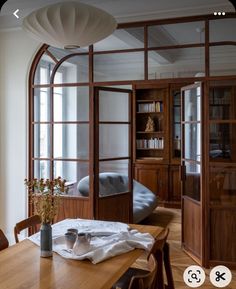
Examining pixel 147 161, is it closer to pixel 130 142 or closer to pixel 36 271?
pixel 130 142

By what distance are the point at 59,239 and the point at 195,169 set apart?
7.30ft

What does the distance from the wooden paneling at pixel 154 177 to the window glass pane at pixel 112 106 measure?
2936 mm

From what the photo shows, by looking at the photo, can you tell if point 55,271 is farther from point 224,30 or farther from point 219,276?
point 224,30

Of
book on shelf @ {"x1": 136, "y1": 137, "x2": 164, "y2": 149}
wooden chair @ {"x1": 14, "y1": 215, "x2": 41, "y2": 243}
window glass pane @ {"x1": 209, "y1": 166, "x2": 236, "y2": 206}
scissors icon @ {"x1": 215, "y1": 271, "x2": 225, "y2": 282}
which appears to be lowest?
scissors icon @ {"x1": 215, "y1": 271, "x2": 225, "y2": 282}

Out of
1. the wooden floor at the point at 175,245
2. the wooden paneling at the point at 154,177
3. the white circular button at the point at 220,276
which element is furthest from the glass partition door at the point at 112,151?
the wooden paneling at the point at 154,177

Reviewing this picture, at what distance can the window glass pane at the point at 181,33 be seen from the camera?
4219 millimetres

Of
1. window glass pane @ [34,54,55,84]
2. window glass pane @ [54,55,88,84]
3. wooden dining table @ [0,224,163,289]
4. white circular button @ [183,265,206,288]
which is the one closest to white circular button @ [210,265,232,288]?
white circular button @ [183,265,206,288]

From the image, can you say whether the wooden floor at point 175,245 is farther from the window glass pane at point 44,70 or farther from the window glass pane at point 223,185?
the window glass pane at point 44,70

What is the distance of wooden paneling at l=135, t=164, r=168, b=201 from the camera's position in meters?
7.38

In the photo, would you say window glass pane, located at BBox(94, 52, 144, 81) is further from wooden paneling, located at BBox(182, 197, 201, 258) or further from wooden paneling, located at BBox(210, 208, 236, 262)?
wooden paneling, located at BBox(210, 208, 236, 262)

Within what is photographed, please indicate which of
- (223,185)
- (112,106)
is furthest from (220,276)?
(112,106)

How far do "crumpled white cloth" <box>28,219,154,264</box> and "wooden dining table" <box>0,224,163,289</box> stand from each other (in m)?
0.04

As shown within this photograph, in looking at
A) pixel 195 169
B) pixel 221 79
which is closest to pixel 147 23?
pixel 221 79

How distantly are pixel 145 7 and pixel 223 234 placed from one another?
2.62m
